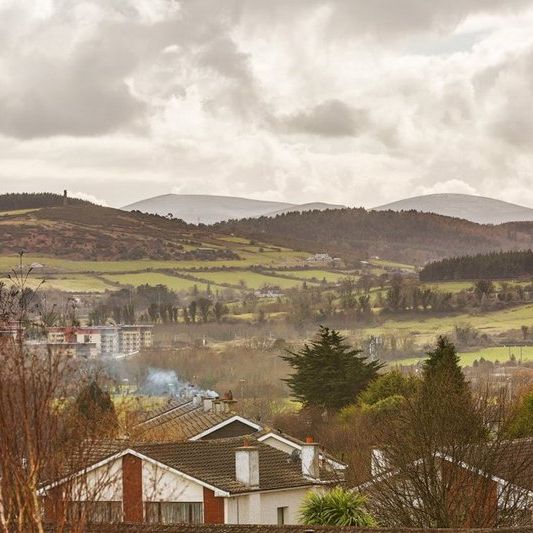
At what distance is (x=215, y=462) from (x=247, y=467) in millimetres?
1451

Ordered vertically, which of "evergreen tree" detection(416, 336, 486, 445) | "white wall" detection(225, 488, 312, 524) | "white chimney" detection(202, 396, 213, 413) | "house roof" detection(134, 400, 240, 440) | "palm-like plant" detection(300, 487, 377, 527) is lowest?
"white wall" detection(225, 488, 312, 524)

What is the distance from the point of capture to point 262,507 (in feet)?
133

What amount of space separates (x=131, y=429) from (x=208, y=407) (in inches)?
127

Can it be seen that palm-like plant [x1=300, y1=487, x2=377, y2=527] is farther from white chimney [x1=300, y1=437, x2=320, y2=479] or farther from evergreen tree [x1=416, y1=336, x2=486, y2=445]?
white chimney [x1=300, y1=437, x2=320, y2=479]

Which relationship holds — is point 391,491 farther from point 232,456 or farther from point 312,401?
point 312,401

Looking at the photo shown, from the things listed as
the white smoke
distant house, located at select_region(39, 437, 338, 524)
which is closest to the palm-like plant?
distant house, located at select_region(39, 437, 338, 524)

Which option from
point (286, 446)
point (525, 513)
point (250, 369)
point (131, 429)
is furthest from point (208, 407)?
point (250, 369)

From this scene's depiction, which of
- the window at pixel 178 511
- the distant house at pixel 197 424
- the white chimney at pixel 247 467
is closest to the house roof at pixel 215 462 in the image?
the white chimney at pixel 247 467

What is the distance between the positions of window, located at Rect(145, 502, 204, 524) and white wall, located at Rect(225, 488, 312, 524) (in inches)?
26.6

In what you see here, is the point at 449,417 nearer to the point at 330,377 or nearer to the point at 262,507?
the point at 262,507

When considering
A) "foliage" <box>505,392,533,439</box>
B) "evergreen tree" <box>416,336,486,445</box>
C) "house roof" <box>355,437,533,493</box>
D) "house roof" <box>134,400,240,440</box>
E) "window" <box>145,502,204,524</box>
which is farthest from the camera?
"house roof" <box>134,400,240,440</box>

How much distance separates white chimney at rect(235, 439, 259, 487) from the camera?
40.1 meters

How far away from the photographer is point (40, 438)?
859 inches

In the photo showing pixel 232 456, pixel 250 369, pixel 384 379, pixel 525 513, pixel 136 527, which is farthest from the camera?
pixel 250 369
